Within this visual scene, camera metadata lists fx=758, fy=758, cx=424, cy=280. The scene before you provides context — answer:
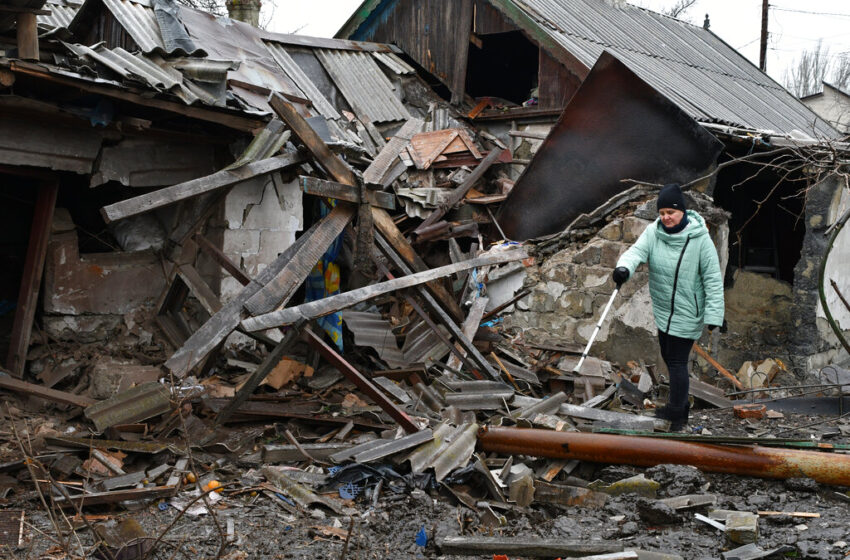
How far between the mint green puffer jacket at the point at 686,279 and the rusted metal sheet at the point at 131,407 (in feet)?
11.3

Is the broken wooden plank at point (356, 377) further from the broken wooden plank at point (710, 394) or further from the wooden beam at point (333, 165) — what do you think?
the broken wooden plank at point (710, 394)

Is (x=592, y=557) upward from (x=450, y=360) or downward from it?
upward

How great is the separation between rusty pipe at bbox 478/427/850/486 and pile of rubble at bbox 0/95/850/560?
0.01 m

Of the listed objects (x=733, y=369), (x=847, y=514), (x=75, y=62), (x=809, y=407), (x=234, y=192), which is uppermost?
(x=75, y=62)

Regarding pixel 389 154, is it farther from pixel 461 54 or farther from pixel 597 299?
pixel 461 54

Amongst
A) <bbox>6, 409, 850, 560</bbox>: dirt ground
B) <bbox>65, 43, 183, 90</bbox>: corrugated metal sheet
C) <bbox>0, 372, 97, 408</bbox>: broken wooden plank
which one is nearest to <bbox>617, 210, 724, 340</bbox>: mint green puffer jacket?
<bbox>6, 409, 850, 560</bbox>: dirt ground

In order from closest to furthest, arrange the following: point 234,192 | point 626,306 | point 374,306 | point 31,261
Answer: point 31,261
point 234,192
point 626,306
point 374,306

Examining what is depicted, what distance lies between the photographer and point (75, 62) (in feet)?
18.6

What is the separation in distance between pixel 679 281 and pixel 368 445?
2.59 metres

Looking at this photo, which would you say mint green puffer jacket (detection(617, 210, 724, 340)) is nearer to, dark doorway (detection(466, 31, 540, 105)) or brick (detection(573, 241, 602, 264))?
brick (detection(573, 241, 602, 264))

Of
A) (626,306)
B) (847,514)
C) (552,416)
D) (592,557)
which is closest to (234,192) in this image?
(552,416)

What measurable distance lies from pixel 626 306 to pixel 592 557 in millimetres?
4484

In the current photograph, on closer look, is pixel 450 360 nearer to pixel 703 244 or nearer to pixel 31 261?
pixel 703 244

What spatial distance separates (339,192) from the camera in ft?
18.8
